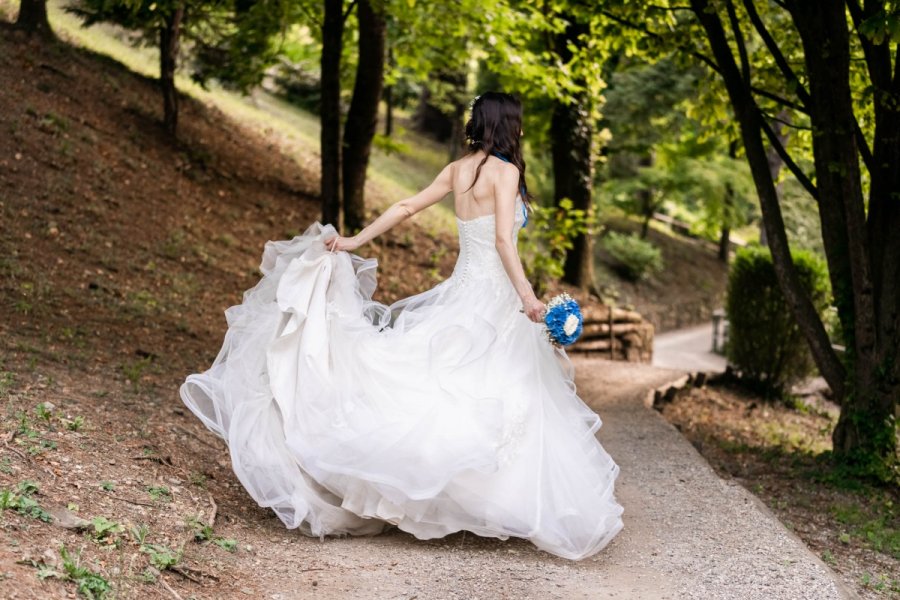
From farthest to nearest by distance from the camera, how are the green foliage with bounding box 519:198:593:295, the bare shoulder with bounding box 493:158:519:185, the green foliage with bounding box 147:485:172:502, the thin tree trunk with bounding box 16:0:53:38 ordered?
the thin tree trunk with bounding box 16:0:53:38, the green foliage with bounding box 519:198:593:295, the bare shoulder with bounding box 493:158:519:185, the green foliage with bounding box 147:485:172:502

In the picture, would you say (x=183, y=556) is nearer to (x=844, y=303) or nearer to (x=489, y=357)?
(x=489, y=357)

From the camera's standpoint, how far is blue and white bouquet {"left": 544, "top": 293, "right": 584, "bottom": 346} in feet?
18.6

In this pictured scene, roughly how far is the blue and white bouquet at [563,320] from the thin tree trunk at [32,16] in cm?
1467

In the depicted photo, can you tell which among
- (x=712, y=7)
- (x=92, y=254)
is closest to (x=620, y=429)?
(x=712, y=7)

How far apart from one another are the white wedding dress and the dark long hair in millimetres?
423

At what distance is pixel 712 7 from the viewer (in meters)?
9.60

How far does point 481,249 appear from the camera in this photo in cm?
604

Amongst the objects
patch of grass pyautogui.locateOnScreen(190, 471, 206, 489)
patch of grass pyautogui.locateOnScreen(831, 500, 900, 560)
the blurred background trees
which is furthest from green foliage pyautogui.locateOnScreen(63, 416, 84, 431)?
patch of grass pyautogui.locateOnScreen(831, 500, 900, 560)

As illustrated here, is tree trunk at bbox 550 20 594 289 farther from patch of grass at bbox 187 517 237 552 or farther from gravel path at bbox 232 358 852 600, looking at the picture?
patch of grass at bbox 187 517 237 552

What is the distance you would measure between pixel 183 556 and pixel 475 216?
2650 mm

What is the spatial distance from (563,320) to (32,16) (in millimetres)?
14930

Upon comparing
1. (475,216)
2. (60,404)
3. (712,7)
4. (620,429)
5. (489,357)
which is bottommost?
(620,429)

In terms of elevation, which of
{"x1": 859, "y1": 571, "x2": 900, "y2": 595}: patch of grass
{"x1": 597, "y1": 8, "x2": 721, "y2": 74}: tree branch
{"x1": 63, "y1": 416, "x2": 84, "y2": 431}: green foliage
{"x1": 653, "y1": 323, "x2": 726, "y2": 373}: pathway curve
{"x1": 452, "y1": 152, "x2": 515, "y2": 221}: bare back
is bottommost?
{"x1": 653, "y1": 323, "x2": 726, "y2": 373}: pathway curve

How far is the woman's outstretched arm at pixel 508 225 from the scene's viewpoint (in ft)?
19.0
